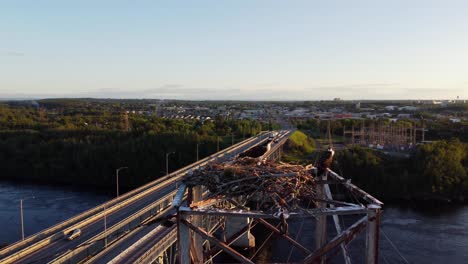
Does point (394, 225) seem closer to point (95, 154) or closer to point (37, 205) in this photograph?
point (37, 205)

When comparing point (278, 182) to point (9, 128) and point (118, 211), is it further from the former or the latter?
point (9, 128)

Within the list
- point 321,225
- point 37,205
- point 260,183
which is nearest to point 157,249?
point 321,225

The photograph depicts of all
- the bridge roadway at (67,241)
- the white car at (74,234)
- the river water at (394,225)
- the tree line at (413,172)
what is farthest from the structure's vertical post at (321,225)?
the tree line at (413,172)

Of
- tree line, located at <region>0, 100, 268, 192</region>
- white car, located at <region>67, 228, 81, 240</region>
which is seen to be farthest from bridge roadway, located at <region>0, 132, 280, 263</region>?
tree line, located at <region>0, 100, 268, 192</region>

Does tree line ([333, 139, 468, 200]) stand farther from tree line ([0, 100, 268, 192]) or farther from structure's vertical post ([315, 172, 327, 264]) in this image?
structure's vertical post ([315, 172, 327, 264])

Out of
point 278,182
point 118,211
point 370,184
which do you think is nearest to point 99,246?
point 118,211

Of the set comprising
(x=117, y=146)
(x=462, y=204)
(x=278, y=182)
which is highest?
(x=278, y=182)
